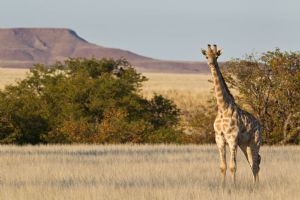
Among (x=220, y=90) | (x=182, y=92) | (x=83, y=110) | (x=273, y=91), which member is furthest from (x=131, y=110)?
(x=182, y=92)

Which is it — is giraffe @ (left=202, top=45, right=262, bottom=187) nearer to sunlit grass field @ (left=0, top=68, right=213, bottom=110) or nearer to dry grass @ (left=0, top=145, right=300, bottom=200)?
dry grass @ (left=0, top=145, right=300, bottom=200)

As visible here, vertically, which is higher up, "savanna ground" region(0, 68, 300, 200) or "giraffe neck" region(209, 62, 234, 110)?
"giraffe neck" region(209, 62, 234, 110)

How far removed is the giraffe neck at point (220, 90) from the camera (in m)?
13.1

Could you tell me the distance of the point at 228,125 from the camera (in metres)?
12.9

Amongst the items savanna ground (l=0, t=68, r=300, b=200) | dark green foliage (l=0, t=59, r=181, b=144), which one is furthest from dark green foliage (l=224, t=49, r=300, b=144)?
savanna ground (l=0, t=68, r=300, b=200)

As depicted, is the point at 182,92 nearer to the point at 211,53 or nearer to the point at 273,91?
the point at 273,91

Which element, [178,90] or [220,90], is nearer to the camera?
[220,90]

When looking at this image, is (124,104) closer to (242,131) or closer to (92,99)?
(92,99)

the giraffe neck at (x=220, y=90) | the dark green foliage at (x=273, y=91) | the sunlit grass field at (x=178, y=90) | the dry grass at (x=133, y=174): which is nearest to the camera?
the dry grass at (x=133, y=174)

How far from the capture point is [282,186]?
1234cm

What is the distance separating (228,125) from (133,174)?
7.61 feet

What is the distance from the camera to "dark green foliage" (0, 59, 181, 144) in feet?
91.1

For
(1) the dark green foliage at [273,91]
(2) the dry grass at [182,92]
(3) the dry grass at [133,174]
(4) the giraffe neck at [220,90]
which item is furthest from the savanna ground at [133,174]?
(2) the dry grass at [182,92]

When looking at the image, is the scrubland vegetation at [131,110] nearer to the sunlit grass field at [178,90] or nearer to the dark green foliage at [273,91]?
the dark green foliage at [273,91]
